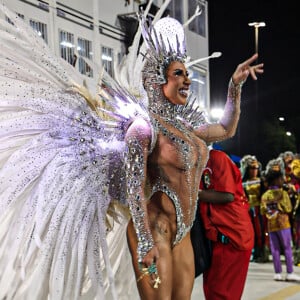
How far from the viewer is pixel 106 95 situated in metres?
2.46

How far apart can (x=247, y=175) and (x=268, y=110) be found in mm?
10033

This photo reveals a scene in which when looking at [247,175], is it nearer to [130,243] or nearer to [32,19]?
[32,19]

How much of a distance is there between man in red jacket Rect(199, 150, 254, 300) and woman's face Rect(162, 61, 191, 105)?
3.12 ft

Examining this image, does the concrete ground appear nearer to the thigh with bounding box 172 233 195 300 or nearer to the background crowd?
the background crowd

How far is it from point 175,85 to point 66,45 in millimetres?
2548

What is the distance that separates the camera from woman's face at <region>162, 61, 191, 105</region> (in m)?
2.32

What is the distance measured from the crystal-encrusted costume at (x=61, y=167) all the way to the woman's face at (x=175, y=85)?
0.04 m

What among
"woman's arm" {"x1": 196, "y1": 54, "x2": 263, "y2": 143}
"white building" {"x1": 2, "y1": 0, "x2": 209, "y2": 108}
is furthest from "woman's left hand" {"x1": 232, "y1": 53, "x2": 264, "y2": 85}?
"white building" {"x1": 2, "y1": 0, "x2": 209, "y2": 108}

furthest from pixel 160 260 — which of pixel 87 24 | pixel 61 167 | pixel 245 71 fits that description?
pixel 87 24

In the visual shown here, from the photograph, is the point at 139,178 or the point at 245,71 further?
the point at 245,71

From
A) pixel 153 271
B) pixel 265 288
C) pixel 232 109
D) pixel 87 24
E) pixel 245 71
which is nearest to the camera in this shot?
pixel 153 271

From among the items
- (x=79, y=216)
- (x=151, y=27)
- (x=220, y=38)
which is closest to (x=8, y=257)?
(x=79, y=216)

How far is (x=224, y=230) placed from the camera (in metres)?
3.16

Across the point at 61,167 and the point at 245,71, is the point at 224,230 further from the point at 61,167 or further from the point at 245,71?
the point at 61,167
